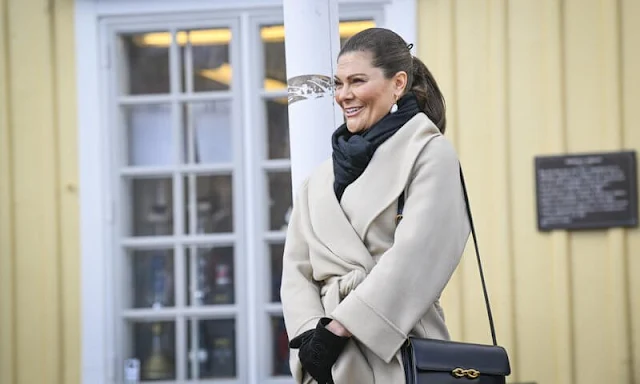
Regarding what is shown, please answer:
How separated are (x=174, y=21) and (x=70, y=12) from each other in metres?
0.58

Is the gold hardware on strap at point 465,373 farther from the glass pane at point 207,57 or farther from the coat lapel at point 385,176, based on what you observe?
the glass pane at point 207,57

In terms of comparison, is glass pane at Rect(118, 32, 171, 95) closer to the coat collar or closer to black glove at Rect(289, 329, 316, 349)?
the coat collar

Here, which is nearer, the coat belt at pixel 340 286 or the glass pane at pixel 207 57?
the coat belt at pixel 340 286

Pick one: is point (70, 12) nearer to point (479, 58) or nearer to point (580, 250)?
point (479, 58)

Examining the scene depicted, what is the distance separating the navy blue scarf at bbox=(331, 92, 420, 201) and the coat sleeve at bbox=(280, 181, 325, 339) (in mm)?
159

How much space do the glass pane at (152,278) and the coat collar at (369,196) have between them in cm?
318

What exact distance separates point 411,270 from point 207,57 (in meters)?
3.44

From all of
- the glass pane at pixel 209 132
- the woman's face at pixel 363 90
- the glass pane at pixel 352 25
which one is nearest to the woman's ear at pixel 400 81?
the woman's face at pixel 363 90

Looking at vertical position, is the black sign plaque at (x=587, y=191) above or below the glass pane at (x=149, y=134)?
below

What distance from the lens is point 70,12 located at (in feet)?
19.3

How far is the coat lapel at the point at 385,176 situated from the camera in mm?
2848

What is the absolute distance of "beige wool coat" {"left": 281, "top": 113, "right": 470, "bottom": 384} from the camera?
9.03 ft

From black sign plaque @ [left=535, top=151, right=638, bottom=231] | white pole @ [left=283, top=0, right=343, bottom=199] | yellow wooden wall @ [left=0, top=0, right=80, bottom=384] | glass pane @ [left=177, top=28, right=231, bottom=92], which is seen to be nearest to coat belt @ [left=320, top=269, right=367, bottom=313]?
white pole @ [left=283, top=0, right=343, bottom=199]

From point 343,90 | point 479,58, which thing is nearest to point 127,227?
point 479,58
